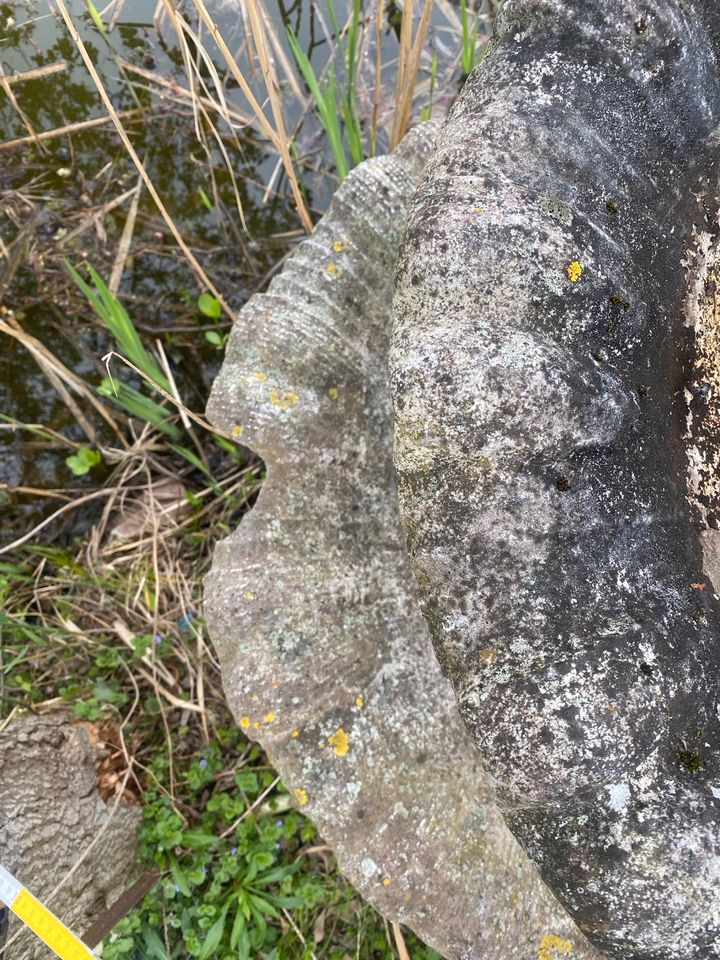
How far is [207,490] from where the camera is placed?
195 centimetres

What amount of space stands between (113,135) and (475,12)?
1054 mm

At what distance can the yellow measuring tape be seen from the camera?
1157 mm

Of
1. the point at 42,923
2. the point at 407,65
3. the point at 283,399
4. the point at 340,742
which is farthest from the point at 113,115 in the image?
the point at 42,923

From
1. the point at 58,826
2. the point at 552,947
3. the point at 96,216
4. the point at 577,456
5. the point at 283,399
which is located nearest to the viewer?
the point at 577,456

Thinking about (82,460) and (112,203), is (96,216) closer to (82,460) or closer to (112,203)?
(112,203)

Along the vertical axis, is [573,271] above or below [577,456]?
above

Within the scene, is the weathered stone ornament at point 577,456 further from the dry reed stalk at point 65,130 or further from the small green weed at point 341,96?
the dry reed stalk at point 65,130

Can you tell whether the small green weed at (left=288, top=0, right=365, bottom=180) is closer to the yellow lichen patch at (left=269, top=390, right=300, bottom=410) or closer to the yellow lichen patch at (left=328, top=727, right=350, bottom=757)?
the yellow lichen patch at (left=269, top=390, right=300, bottom=410)

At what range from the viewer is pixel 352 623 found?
1.09 metres

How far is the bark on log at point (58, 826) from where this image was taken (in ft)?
4.59

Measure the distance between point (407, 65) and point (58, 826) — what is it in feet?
5.90

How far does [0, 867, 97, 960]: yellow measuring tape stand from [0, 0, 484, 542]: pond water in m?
0.91

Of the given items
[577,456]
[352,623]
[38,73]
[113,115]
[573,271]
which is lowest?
[352,623]

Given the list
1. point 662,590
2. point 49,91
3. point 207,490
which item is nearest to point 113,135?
point 49,91
